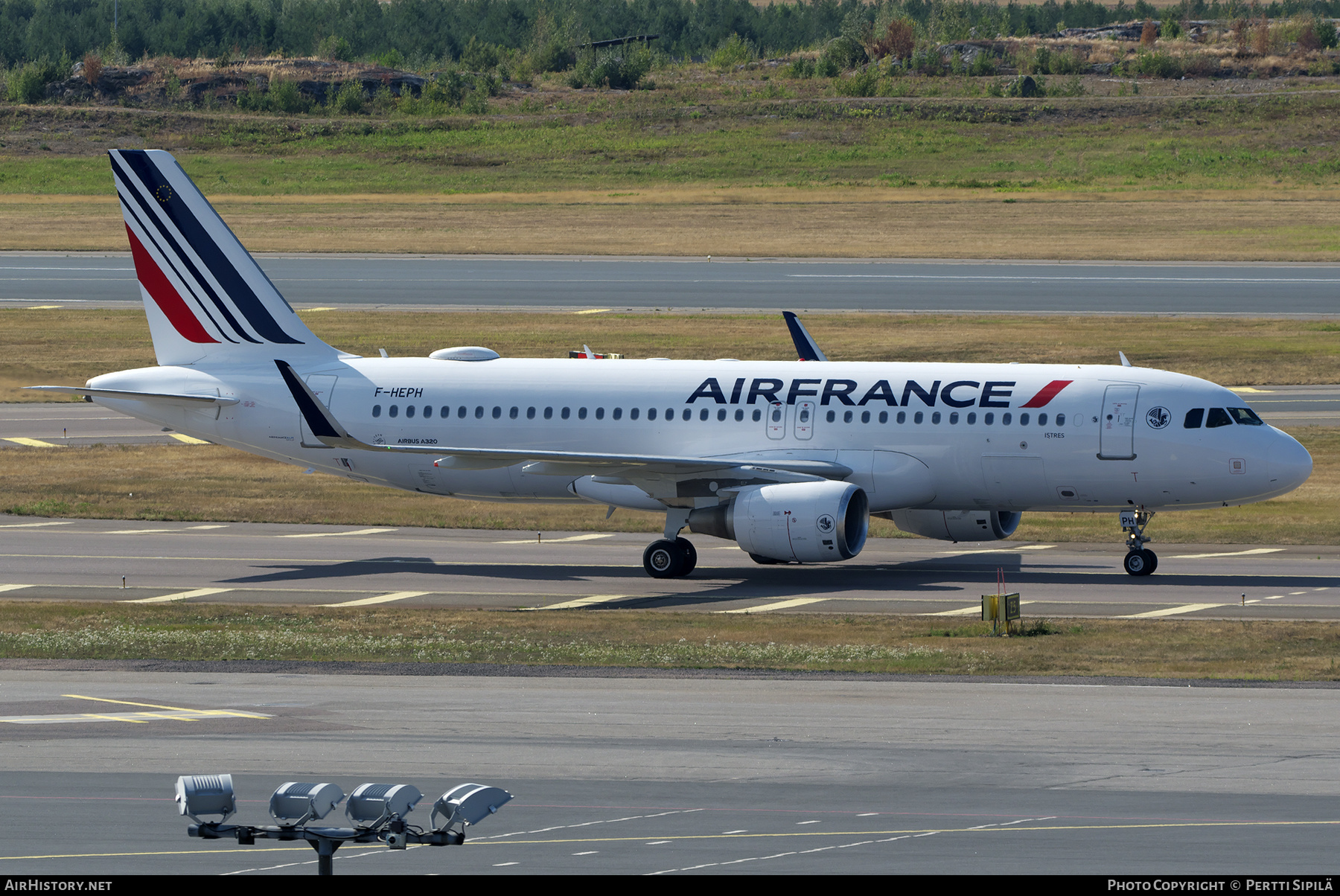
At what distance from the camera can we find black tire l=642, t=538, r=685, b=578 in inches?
1594

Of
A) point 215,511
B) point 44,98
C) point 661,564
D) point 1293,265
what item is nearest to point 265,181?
point 44,98

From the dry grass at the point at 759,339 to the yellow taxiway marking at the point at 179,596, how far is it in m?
34.1

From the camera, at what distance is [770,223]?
115562 millimetres

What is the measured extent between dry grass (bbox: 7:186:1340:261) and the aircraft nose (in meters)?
64.0

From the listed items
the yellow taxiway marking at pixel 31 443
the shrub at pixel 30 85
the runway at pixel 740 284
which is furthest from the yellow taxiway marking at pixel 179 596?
the shrub at pixel 30 85

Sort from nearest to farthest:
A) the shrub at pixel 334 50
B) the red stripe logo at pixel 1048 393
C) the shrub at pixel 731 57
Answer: the red stripe logo at pixel 1048 393 < the shrub at pixel 731 57 < the shrub at pixel 334 50

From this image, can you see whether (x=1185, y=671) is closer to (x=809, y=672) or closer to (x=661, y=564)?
(x=809, y=672)

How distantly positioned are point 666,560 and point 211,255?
1415cm

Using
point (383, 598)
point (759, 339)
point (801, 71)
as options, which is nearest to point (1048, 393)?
point (383, 598)

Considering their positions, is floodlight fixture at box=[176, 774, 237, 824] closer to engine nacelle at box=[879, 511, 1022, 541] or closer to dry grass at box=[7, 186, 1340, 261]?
engine nacelle at box=[879, 511, 1022, 541]

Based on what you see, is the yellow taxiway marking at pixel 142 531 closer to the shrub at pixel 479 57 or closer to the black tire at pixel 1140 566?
the black tire at pixel 1140 566

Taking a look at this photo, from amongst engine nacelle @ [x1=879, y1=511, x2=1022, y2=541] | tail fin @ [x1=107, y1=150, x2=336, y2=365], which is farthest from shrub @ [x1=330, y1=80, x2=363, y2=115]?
engine nacelle @ [x1=879, y1=511, x2=1022, y2=541]

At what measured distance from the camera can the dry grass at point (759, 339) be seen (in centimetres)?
7112
